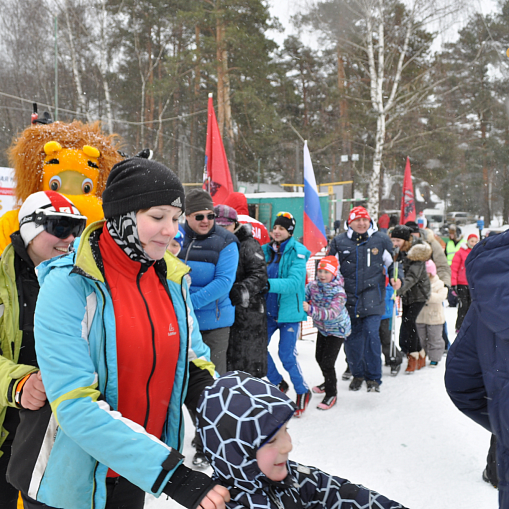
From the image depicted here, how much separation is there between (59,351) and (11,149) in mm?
2489

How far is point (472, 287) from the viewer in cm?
120

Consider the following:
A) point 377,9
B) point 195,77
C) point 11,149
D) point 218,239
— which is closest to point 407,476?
point 218,239

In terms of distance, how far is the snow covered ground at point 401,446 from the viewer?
2982mm

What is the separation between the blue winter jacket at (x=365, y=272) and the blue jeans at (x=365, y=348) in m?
0.11

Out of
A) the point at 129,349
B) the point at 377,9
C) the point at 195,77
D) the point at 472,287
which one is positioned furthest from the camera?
the point at 195,77

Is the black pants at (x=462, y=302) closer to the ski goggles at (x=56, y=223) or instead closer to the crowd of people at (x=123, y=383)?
the crowd of people at (x=123, y=383)

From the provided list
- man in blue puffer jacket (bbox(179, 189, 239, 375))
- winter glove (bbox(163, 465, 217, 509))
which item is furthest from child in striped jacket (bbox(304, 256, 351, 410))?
winter glove (bbox(163, 465, 217, 509))

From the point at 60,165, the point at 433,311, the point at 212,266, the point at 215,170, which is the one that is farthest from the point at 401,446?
the point at 215,170

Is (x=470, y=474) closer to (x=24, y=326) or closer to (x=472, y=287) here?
(x=472, y=287)

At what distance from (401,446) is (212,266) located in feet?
6.71

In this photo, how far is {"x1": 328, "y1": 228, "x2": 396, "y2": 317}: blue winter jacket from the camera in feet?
15.7

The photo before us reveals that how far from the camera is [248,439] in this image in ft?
4.44

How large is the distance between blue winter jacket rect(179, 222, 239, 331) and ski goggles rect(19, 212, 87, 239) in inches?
56.4

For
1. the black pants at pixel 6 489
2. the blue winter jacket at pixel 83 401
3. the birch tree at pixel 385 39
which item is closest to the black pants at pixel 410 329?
the black pants at pixel 6 489
